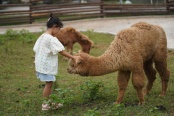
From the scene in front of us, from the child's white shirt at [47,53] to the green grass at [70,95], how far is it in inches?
18.0

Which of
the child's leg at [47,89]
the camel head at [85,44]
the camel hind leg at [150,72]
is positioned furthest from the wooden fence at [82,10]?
the child's leg at [47,89]

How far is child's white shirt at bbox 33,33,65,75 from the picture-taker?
610cm

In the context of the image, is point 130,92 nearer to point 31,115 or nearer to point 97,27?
point 31,115

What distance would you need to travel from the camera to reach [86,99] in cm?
694

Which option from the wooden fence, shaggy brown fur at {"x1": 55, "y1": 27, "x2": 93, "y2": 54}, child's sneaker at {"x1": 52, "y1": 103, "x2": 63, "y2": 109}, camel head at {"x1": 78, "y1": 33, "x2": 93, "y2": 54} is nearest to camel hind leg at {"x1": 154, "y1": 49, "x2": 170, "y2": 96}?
child's sneaker at {"x1": 52, "y1": 103, "x2": 63, "y2": 109}

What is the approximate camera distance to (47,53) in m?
6.16

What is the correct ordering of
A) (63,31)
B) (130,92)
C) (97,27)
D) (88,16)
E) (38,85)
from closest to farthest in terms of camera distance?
(130,92) < (38,85) < (63,31) < (97,27) < (88,16)

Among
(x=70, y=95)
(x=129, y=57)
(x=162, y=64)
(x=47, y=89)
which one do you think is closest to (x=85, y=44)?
(x=70, y=95)

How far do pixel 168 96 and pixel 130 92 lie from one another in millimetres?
866

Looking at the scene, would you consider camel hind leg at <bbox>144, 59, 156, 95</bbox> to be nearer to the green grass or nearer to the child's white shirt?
the green grass

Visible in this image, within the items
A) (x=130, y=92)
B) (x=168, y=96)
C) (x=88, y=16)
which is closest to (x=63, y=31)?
(x=130, y=92)

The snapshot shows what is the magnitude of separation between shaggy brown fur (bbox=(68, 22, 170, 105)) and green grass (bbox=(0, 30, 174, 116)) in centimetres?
46

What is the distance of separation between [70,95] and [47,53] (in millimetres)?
1445

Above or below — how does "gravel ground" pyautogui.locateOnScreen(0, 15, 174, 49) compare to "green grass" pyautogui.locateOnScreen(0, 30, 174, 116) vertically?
above
